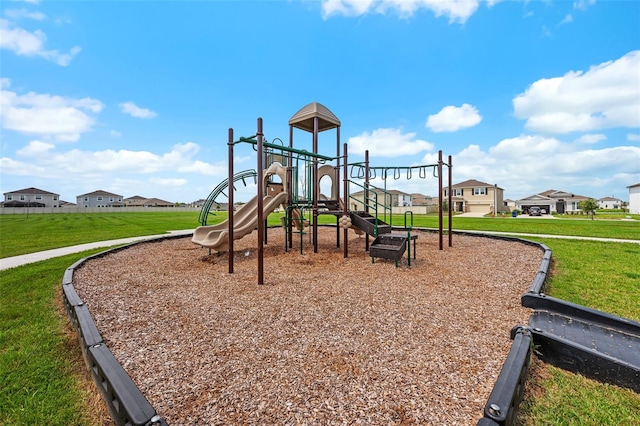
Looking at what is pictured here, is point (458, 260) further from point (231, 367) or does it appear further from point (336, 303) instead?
point (231, 367)

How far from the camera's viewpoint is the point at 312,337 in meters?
3.49

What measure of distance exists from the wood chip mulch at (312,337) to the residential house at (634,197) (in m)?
55.6

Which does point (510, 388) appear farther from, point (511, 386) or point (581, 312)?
point (581, 312)

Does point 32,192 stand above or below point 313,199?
above

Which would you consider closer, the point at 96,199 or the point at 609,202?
the point at 96,199

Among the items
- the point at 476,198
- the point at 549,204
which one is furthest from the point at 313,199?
the point at 549,204

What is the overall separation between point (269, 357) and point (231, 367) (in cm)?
38

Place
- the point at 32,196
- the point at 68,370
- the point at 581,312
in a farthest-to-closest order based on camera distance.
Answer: the point at 32,196
the point at 581,312
the point at 68,370

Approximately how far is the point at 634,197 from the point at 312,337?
6277 centimetres

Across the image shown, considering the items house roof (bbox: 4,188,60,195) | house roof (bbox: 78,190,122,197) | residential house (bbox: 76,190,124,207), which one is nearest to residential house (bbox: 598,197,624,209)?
residential house (bbox: 76,190,124,207)

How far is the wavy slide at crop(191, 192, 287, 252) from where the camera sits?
8203 mm

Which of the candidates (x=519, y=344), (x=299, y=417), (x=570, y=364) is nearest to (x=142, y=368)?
(x=299, y=417)

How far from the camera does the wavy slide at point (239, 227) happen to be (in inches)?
323

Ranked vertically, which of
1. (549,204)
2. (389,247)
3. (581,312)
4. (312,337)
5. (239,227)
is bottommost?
(312,337)
